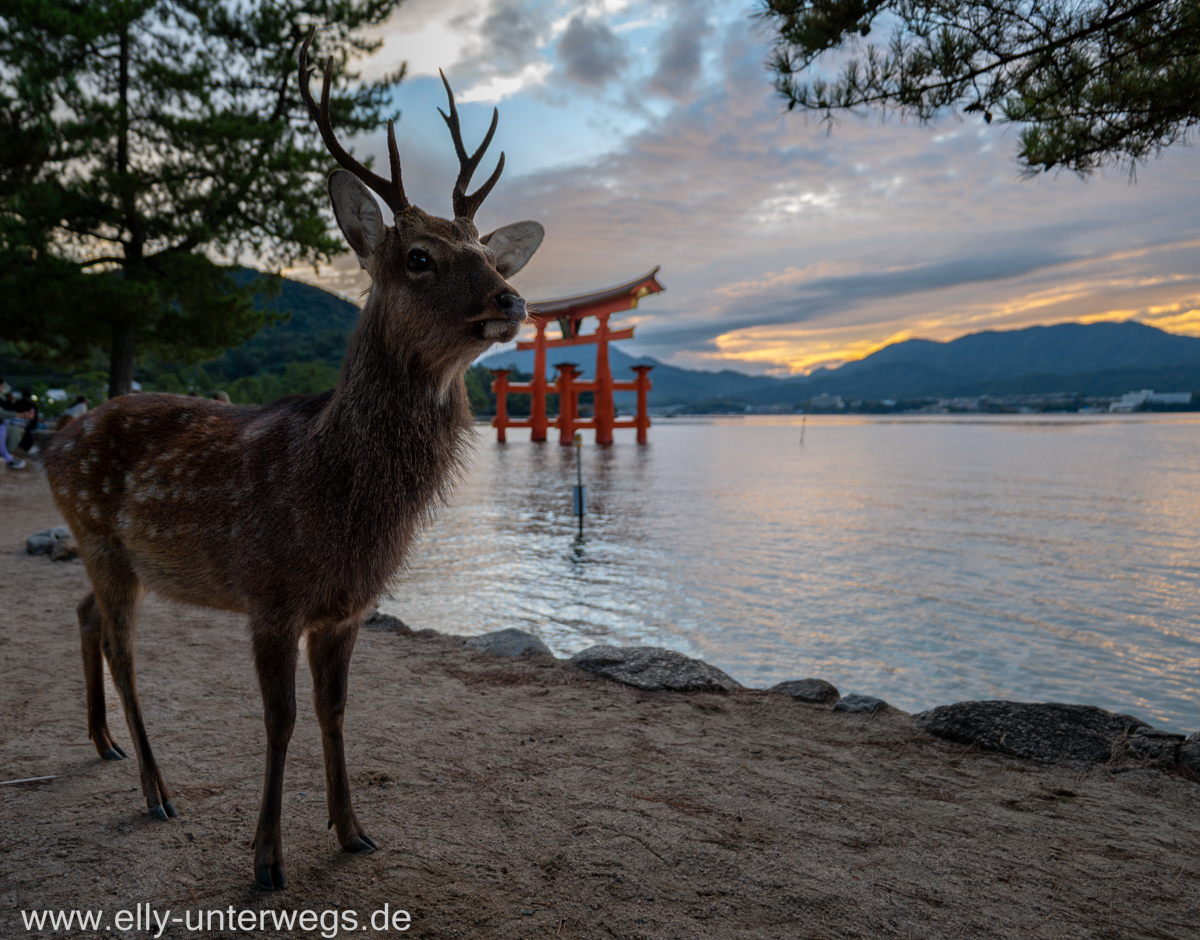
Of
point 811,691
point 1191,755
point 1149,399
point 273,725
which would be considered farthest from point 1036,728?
point 1149,399

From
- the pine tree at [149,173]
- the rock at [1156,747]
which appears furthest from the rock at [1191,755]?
the pine tree at [149,173]

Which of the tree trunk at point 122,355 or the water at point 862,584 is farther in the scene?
the tree trunk at point 122,355

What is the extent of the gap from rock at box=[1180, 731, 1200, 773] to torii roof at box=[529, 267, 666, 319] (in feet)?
105

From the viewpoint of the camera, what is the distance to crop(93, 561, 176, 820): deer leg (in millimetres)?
2908

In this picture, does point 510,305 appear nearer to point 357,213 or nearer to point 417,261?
point 417,261

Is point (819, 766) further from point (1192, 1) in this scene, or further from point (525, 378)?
point (525, 378)

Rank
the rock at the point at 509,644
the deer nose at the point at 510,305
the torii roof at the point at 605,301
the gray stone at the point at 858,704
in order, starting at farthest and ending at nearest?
the torii roof at the point at 605,301, the rock at the point at 509,644, the gray stone at the point at 858,704, the deer nose at the point at 510,305

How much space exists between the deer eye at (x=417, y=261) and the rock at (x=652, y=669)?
3561mm

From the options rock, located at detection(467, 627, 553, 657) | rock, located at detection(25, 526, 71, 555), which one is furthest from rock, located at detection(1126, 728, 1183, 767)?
rock, located at detection(25, 526, 71, 555)

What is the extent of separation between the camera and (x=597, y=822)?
2982 mm

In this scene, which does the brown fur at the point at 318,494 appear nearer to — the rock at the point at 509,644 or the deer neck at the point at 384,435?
the deer neck at the point at 384,435

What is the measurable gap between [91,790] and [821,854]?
128 inches

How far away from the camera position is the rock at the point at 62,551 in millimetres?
7930

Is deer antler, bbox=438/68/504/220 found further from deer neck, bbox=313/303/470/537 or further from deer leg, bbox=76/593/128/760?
deer leg, bbox=76/593/128/760
